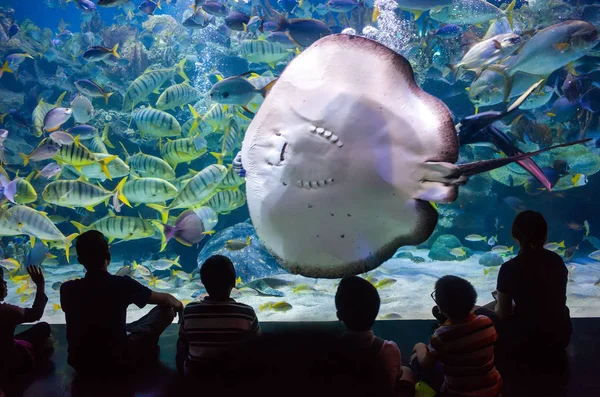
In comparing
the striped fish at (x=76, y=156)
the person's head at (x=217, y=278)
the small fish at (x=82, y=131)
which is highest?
the small fish at (x=82, y=131)

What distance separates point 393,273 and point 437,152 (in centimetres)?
480

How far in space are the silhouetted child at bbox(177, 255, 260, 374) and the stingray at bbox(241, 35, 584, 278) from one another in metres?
0.34

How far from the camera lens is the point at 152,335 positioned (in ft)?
7.09

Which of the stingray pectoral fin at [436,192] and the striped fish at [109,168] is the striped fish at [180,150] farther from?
the stingray pectoral fin at [436,192]

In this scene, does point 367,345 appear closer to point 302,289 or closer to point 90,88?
point 302,289

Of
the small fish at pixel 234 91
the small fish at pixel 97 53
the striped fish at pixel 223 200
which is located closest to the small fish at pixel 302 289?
the striped fish at pixel 223 200

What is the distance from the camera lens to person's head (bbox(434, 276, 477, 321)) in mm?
1510

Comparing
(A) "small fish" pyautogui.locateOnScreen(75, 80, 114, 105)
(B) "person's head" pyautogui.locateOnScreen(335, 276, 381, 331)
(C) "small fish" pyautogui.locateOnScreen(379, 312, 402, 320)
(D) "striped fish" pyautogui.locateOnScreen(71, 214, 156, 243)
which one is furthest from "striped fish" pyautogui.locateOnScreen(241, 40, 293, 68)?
(B) "person's head" pyautogui.locateOnScreen(335, 276, 381, 331)

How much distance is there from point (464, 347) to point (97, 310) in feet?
5.35

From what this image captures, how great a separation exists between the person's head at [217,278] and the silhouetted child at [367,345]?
51cm

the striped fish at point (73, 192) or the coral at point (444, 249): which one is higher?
the striped fish at point (73, 192)

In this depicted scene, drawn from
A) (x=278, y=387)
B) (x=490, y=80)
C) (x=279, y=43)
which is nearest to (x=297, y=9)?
(x=279, y=43)

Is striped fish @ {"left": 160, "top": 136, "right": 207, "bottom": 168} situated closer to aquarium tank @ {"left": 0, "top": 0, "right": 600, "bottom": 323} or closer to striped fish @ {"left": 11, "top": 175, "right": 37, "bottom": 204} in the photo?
aquarium tank @ {"left": 0, "top": 0, "right": 600, "bottom": 323}

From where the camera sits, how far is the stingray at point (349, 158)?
163 centimetres
